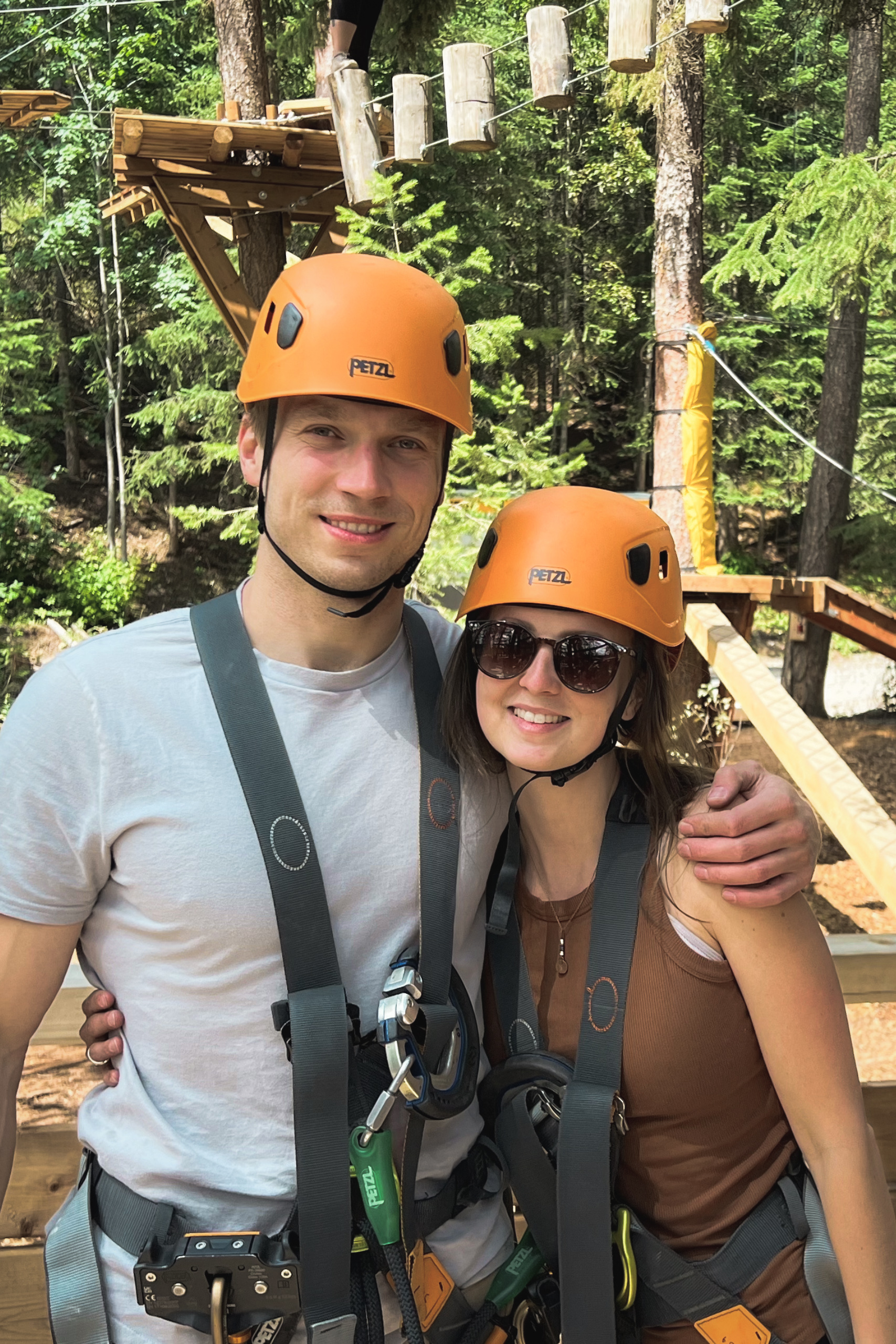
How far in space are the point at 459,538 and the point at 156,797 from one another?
29.6 feet

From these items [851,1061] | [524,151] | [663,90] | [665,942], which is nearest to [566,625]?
[665,942]

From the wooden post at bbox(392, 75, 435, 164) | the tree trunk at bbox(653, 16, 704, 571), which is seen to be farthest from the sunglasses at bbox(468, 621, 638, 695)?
the tree trunk at bbox(653, 16, 704, 571)

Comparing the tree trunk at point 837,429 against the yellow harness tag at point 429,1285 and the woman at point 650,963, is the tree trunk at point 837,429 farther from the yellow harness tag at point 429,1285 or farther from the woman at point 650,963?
the yellow harness tag at point 429,1285

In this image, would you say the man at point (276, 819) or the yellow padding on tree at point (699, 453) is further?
the yellow padding on tree at point (699, 453)

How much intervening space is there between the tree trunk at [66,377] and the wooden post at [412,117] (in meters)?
22.0

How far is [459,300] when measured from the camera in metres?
19.8

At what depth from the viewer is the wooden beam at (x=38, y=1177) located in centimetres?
265

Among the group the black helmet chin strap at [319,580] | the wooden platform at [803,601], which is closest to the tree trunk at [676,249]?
the wooden platform at [803,601]

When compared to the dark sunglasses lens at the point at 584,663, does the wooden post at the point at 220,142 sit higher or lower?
higher

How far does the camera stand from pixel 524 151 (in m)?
24.0

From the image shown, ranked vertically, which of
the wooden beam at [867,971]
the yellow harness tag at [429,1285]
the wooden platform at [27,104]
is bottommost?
the wooden beam at [867,971]

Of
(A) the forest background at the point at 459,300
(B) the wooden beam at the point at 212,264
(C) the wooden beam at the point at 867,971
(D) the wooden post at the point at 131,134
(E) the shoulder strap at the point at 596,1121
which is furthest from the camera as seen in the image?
(A) the forest background at the point at 459,300

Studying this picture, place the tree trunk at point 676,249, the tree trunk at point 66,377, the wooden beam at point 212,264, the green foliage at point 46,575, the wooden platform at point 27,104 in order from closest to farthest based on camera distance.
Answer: the wooden beam at point 212,264 → the tree trunk at point 676,249 → the wooden platform at point 27,104 → the green foliage at point 46,575 → the tree trunk at point 66,377

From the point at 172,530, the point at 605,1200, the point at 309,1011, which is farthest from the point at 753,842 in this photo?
the point at 172,530
